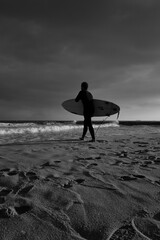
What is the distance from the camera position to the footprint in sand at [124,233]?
1.34 metres

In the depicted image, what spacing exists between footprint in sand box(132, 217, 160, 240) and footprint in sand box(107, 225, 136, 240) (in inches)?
1.7

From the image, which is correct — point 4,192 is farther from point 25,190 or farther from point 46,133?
point 46,133

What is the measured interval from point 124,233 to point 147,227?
195 millimetres

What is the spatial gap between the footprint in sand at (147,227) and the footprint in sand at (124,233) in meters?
0.04

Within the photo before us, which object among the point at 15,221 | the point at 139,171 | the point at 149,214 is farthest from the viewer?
the point at 139,171

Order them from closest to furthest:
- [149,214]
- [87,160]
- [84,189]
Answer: [149,214]
[84,189]
[87,160]

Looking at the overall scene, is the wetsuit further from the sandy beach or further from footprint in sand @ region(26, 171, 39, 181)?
footprint in sand @ region(26, 171, 39, 181)

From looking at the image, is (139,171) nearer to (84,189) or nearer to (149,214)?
(84,189)

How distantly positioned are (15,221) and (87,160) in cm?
233

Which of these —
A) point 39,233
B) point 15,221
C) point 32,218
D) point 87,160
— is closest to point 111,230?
point 39,233

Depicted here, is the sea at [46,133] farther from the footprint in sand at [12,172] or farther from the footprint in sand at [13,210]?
the footprint in sand at [13,210]

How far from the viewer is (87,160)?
12.3ft

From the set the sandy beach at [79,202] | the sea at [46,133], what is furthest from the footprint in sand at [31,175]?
the sea at [46,133]

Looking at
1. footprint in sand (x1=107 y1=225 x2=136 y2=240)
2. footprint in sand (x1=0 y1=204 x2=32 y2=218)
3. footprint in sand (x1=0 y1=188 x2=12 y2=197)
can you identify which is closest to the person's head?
footprint in sand (x1=0 y1=188 x2=12 y2=197)
